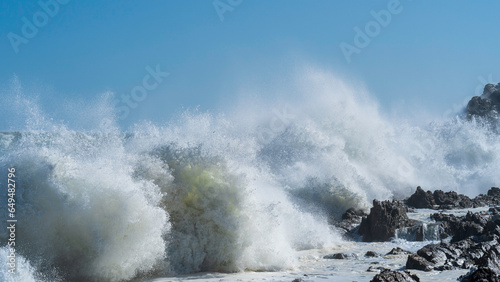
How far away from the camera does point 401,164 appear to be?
27703mm

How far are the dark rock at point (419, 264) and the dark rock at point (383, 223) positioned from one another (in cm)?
517

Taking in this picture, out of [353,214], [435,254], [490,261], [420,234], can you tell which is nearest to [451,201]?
[353,214]

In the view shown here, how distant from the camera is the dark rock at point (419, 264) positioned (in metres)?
8.02

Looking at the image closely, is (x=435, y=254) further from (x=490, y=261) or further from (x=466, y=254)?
(x=490, y=261)

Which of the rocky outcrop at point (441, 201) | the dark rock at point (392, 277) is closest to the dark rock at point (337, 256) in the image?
the dark rock at point (392, 277)

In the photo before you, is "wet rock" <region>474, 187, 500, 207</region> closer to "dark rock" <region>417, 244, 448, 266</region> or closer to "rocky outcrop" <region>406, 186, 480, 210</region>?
"rocky outcrop" <region>406, 186, 480, 210</region>

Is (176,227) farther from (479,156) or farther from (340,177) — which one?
(479,156)

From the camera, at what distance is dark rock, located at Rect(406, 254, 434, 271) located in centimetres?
802

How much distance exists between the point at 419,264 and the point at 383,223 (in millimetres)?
5672

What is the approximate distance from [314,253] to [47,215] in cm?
649

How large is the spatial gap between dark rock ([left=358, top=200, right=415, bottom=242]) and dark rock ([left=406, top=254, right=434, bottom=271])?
5.17 metres

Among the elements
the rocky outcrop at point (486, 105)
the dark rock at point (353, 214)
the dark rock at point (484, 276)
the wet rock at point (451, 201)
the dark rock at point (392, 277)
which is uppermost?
the rocky outcrop at point (486, 105)

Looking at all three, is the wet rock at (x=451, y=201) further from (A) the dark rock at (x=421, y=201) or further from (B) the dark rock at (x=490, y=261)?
(B) the dark rock at (x=490, y=261)

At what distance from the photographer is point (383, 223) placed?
44.9 feet
